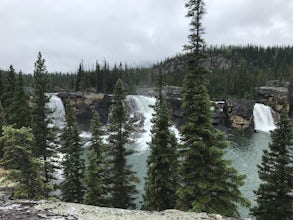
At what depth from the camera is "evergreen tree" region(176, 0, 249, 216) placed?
14.8 m

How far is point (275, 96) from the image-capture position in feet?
274

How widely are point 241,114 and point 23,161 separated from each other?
6198 centimetres

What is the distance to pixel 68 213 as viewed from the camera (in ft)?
36.5

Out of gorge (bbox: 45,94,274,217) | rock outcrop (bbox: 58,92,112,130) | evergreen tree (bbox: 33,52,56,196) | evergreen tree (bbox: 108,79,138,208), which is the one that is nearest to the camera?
evergreen tree (bbox: 108,79,138,208)

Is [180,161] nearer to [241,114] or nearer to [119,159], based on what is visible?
[119,159]

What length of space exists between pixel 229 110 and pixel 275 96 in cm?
2082

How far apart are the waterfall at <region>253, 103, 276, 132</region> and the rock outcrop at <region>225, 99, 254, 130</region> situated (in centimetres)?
500

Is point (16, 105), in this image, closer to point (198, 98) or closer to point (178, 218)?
point (198, 98)

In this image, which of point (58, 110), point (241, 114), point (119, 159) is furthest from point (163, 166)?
point (58, 110)

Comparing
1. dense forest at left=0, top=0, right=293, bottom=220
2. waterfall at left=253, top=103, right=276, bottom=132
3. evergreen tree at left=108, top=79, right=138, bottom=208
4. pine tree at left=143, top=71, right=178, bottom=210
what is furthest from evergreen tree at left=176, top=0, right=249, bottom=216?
waterfall at left=253, top=103, right=276, bottom=132

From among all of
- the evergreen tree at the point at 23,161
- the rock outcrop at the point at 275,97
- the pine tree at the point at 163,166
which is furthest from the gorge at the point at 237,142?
the evergreen tree at the point at 23,161

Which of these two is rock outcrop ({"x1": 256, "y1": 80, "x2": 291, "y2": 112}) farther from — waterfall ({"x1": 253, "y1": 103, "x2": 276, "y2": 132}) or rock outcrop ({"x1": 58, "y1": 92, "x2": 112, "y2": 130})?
rock outcrop ({"x1": 58, "y1": 92, "x2": 112, "y2": 130})

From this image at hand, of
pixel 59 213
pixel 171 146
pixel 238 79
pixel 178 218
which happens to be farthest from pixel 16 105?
pixel 238 79

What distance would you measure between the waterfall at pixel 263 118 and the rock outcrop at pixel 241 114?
500cm
